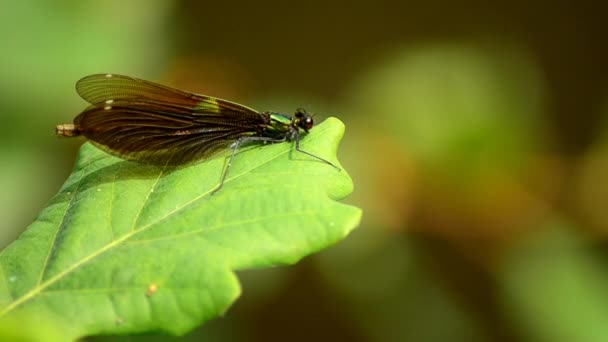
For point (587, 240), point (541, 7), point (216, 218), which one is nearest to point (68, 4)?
point (216, 218)

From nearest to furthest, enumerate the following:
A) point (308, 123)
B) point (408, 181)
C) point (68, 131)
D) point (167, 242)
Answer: point (167, 242), point (68, 131), point (308, 123), point (408, 181)

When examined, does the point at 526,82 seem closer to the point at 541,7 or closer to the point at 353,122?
the point at 353,122

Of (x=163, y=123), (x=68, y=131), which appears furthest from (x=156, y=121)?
(x=68, y=131)

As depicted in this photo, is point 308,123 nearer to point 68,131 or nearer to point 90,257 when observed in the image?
point 68,131

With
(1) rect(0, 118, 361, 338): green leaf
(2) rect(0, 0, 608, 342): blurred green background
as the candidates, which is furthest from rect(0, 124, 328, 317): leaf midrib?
(2) rect(0, 0, 608, 342): blurred green background

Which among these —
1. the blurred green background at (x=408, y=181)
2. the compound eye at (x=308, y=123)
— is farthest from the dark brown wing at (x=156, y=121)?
the blurred green background at (x=408, y=181)

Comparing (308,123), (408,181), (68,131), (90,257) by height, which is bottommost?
(408,181)

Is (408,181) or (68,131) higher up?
(68,131)
